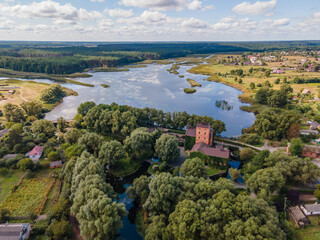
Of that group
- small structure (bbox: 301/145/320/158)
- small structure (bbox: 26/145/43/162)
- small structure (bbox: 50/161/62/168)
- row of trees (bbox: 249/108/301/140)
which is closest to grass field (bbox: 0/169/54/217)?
small structure (bbox: 50/161/62/168)

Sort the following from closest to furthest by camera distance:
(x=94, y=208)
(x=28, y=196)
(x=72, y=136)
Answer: (x=94, y=208)
(x=28, y=196)
(x=72, y=136)

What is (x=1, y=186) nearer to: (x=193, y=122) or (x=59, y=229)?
(x=59, y=229)

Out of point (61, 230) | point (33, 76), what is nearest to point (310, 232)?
point (61, 230)

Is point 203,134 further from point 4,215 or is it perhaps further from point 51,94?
point 51,94

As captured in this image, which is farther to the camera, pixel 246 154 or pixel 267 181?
pixel 246 154

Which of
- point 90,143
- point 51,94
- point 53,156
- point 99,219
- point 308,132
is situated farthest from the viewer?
point 51,94

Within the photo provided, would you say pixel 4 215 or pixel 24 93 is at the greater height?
pixel 24 93

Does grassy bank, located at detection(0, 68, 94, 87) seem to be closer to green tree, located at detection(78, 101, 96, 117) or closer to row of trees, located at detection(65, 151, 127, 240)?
green tree, located at detection(78, 101, 96, 117)
